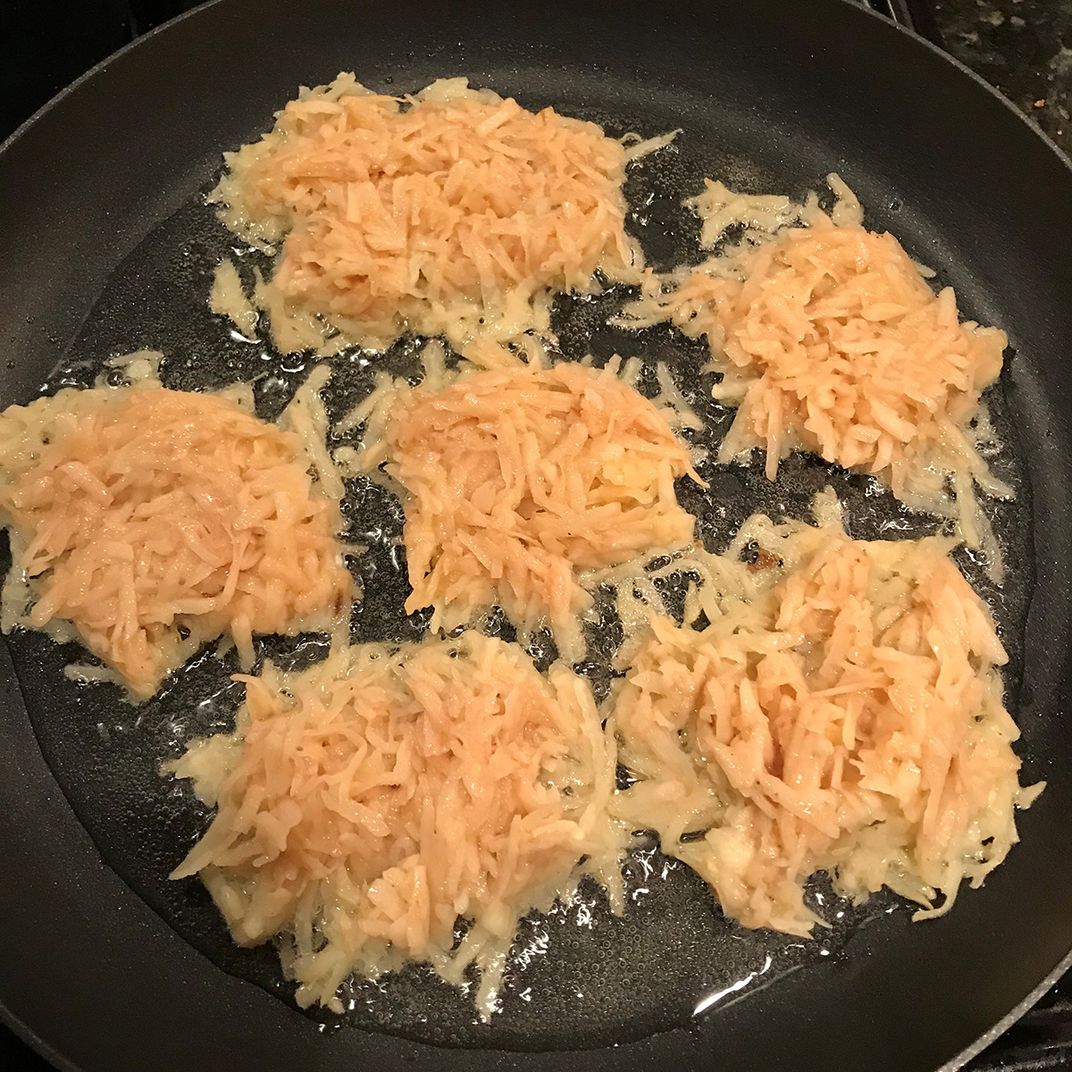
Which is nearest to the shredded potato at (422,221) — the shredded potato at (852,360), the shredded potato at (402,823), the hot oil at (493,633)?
the hot oil at (493,633)

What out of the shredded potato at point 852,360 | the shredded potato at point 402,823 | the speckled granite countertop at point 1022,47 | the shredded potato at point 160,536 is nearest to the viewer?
the shredded potato at point 402,823

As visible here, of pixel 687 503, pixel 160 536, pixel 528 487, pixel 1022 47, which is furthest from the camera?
pixel 1022 47

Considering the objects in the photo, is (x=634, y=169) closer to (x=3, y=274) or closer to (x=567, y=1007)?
(x=3, y=274)

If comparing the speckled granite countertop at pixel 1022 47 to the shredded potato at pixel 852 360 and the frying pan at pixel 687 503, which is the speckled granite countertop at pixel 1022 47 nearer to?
the frying pan at pixel 687 503

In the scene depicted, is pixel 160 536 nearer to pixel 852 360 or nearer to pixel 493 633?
pixel 493 633

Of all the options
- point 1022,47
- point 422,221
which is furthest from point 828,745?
point 1022,47

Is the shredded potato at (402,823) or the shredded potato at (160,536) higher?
the shredded potato at (160,536)

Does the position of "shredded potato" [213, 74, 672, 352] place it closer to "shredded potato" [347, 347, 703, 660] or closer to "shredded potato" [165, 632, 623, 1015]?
"shredded potato" [347, 347, 703, 660]
